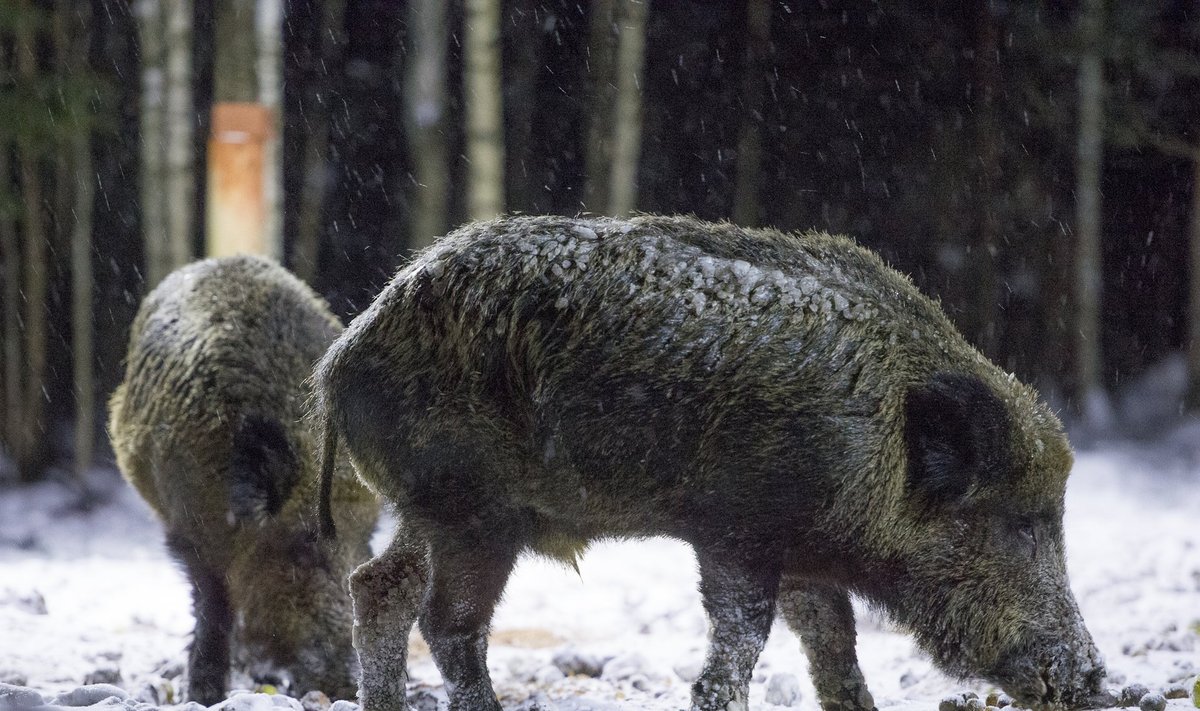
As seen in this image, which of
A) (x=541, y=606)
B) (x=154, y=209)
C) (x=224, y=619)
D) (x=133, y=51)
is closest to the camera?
(x=224, y=619)

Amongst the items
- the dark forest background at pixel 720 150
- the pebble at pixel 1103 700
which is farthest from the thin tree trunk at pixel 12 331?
the pebble at pixel 1103 700

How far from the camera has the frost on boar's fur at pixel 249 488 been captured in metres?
5.08

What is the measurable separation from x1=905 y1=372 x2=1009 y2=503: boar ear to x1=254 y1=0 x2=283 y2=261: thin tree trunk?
5.71m

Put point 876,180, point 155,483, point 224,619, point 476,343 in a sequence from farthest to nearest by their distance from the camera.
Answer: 1. point 876,180
2. point 155,483
3. point 224,619
4. point 476,343

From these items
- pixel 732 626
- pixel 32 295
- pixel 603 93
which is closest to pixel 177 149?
pixel 32 295

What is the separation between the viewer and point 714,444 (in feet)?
12.5

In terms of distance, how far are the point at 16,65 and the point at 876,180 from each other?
8.48 m

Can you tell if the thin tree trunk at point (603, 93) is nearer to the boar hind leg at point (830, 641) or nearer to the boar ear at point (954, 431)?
the boar hind leg at point (830, 641)

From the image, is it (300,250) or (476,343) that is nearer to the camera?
(476,343)

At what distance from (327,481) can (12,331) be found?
10.3 m

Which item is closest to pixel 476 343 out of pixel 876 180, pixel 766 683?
pixel 766 683

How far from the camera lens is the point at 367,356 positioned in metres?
4.15

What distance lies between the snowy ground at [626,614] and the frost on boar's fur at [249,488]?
410 mm

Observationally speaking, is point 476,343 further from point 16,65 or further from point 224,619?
point 16,65
